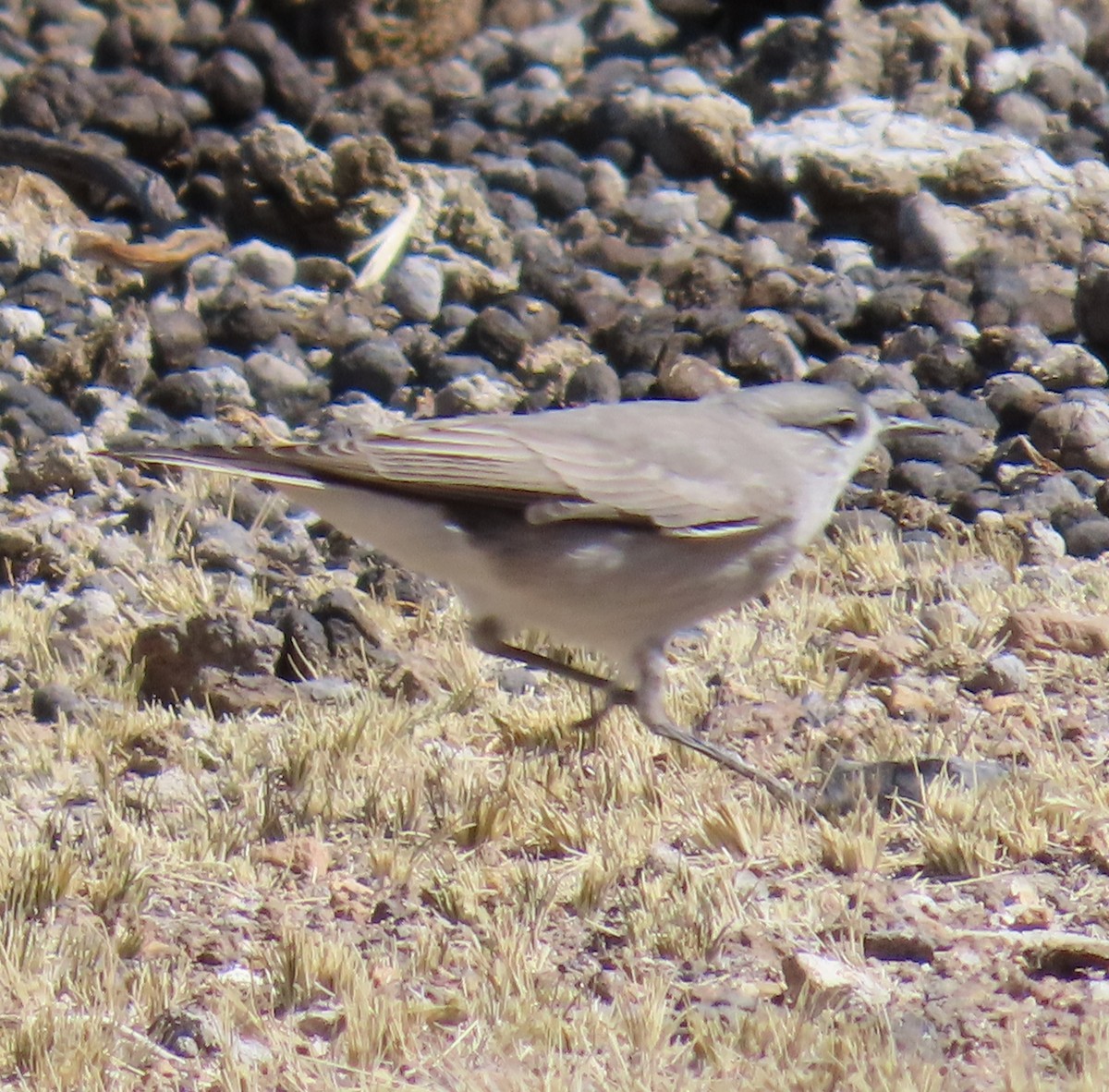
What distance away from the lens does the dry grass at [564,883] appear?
3.78m

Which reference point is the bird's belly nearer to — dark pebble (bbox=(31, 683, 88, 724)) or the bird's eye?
the bird's eye

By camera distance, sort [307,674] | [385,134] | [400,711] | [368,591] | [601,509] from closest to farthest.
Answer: [601,509] → [400,711] → [307,674] → [368,591] → [385,134]

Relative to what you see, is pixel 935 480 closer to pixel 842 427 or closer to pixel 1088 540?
pixel 1088 540

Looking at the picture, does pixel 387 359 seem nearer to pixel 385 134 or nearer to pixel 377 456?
pixel 385 134

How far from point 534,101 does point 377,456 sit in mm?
5464

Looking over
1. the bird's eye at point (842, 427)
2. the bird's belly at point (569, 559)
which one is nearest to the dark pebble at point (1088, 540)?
the bird's eye at point (842, 427)

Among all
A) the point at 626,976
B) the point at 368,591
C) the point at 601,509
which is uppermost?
the point at 601,509

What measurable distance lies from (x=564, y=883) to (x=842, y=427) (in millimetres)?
1689

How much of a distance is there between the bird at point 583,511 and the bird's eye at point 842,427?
0.22 meters

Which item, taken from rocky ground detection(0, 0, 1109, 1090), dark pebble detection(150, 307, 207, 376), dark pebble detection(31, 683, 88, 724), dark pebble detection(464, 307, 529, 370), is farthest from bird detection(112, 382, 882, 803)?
dark pebble detection(150, 307, 207, 376)

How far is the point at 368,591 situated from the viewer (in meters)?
6.58

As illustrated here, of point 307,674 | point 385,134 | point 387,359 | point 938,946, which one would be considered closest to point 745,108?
point 385,134

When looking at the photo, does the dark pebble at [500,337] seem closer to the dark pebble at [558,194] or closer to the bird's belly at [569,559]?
the dark pebble at [558,194]

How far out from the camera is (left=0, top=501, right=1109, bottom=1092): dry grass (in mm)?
3777
